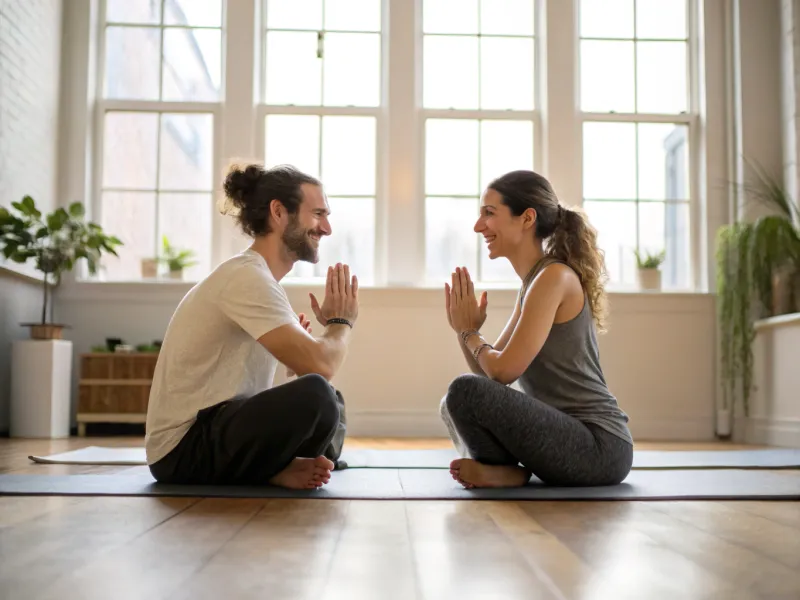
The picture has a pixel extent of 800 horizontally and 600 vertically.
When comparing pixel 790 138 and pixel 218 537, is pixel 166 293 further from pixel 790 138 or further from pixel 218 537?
pixel 218 537

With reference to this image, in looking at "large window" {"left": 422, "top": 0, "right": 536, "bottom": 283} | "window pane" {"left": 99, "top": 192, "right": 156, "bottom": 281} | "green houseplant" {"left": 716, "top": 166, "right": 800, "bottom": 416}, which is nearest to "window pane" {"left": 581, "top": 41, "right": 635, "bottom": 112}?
"large window" {"left": 422, "top": 0, "right": 536, "bottom": 283}

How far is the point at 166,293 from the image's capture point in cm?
568

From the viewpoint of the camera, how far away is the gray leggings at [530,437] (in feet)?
7.61

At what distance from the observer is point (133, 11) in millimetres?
5949

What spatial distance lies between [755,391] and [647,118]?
6.09 ft

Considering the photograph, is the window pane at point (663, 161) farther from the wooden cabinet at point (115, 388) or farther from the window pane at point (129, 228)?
the wooden cabinet at point (115, 388)

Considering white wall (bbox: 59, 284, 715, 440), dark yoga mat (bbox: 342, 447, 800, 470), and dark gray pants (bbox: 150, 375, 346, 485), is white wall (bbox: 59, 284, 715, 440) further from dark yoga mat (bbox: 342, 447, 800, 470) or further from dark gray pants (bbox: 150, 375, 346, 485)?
dark gray pants (bbox: 150, 375, 346, 485)

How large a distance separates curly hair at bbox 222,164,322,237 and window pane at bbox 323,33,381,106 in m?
3.37

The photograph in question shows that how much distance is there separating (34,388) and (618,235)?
3.61m

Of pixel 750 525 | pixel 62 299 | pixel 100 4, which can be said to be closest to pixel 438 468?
pixel 750 525

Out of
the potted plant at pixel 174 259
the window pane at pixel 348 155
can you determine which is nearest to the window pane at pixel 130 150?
the potted plant at pixel 174 259

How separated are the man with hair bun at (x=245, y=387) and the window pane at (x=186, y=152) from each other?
3491 mm

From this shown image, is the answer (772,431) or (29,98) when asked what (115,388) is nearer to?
(29,98)

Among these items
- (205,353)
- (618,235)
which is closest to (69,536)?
(205,353)
